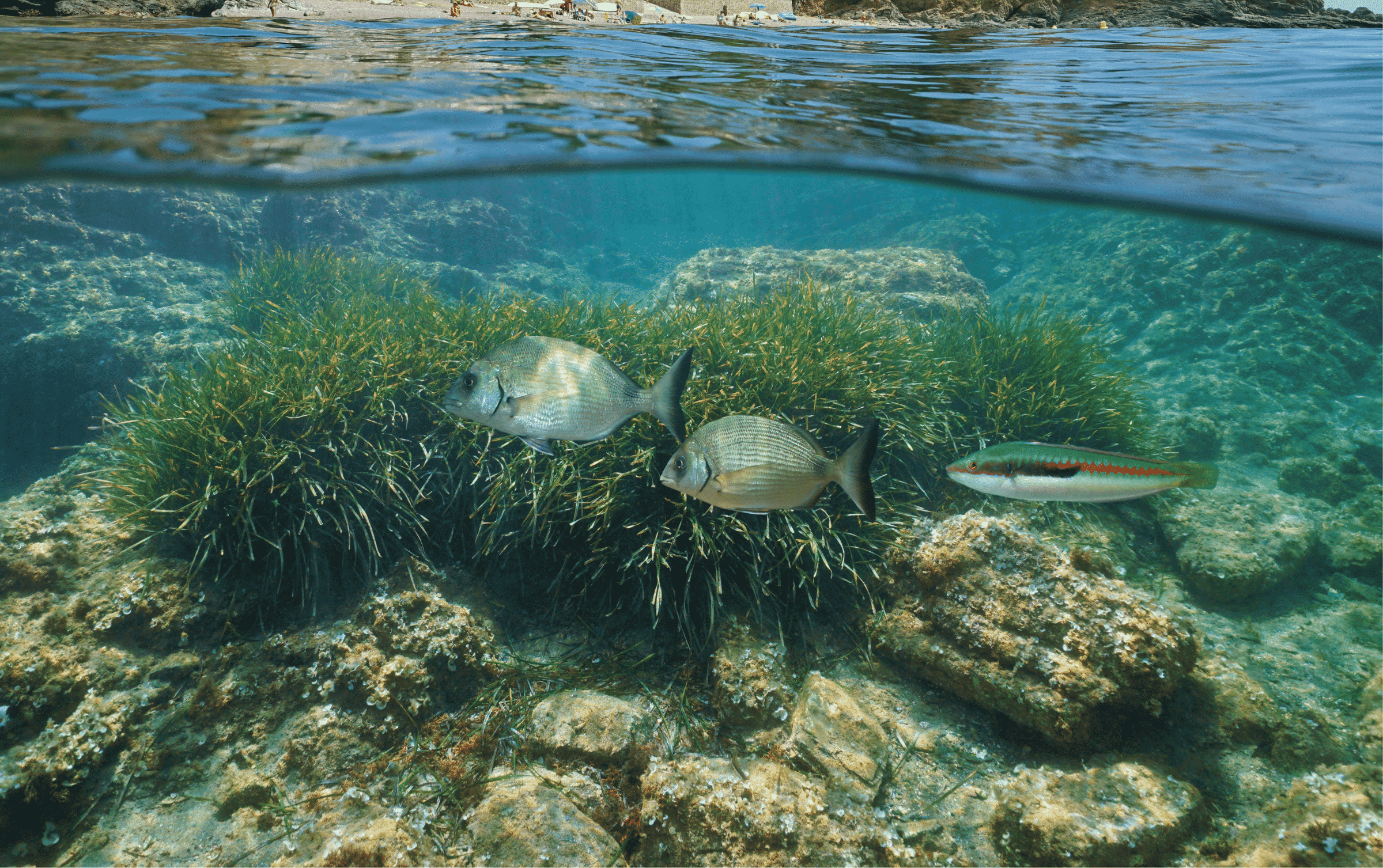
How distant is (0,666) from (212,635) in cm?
92

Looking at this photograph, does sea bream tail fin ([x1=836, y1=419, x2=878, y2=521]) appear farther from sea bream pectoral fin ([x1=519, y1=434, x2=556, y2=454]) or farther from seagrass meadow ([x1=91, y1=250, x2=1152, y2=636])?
sea bream pectoral fin ([x1=519, y1=434, x2=556, y2=454])

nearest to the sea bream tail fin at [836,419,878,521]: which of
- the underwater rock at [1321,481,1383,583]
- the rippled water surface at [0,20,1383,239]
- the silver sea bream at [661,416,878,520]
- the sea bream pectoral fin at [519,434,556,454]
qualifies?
the silver sea bream at [661,416,878,520]

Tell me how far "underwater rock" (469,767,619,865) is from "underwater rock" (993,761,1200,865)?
2.08 metres

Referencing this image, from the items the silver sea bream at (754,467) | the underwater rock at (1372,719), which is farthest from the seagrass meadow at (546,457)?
the underwater rock at (1372,719)

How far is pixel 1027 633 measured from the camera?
10.8 ft

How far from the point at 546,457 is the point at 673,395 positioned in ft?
6.48

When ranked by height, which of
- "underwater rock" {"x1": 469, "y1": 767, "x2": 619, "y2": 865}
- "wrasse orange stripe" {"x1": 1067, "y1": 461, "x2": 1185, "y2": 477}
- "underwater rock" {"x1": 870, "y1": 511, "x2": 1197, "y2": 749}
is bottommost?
"underwater rock" {"x1": 469, "y1": 767, "x2": 619, "y2": 865}

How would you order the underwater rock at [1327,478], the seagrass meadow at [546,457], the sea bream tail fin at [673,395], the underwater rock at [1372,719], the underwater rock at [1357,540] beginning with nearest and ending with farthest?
the sea bream tail fin at [673,395], the underwater rock at [1372,719], the seagrass meadow at [546,457], the underwater rock at [1357,540], the underwater rock at [1327,478]

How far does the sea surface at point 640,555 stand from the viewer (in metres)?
2.89

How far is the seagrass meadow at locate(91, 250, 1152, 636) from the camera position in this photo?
374cm

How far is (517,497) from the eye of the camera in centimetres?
406

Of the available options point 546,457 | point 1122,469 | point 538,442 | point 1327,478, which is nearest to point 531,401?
point 538,442

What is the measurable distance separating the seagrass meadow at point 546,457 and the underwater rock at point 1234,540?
816 mm

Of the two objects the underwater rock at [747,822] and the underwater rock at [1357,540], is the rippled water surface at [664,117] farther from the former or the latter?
the underwater rock at [747,822]
